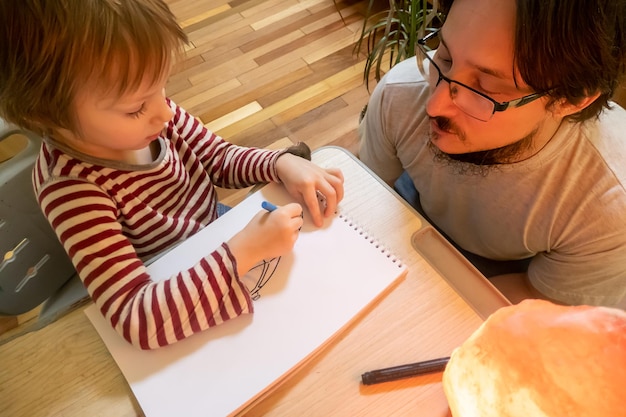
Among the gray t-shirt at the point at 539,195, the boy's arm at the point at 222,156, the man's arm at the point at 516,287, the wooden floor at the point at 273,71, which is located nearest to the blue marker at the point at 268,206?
the boy's arm at the point at 222,156

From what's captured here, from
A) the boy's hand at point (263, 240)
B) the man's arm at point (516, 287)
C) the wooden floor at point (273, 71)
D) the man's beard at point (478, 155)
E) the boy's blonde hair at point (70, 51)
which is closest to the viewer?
the boy's blonde hair at point (70, 51)

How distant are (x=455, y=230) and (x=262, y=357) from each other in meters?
0.55

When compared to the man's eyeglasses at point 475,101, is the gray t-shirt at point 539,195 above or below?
below

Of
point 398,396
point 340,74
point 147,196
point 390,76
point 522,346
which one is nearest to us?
point 522,346

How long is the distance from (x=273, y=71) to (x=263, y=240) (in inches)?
61.9

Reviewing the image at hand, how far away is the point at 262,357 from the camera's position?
548 mm

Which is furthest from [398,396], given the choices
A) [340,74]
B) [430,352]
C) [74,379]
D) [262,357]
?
[340,74]

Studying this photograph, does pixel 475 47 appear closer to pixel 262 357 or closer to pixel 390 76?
pixel 390 76

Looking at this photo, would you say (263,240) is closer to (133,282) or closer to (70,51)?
(133,282)

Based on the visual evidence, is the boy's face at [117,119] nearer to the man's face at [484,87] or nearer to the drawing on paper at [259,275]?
the drawing on paper at [259,275]

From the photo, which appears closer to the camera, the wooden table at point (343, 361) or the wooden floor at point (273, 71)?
the wooden table at point (343, 361)

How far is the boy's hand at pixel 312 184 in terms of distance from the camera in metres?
0.67

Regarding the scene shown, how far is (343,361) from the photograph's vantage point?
56 cm

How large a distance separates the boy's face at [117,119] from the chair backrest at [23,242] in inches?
5.0
